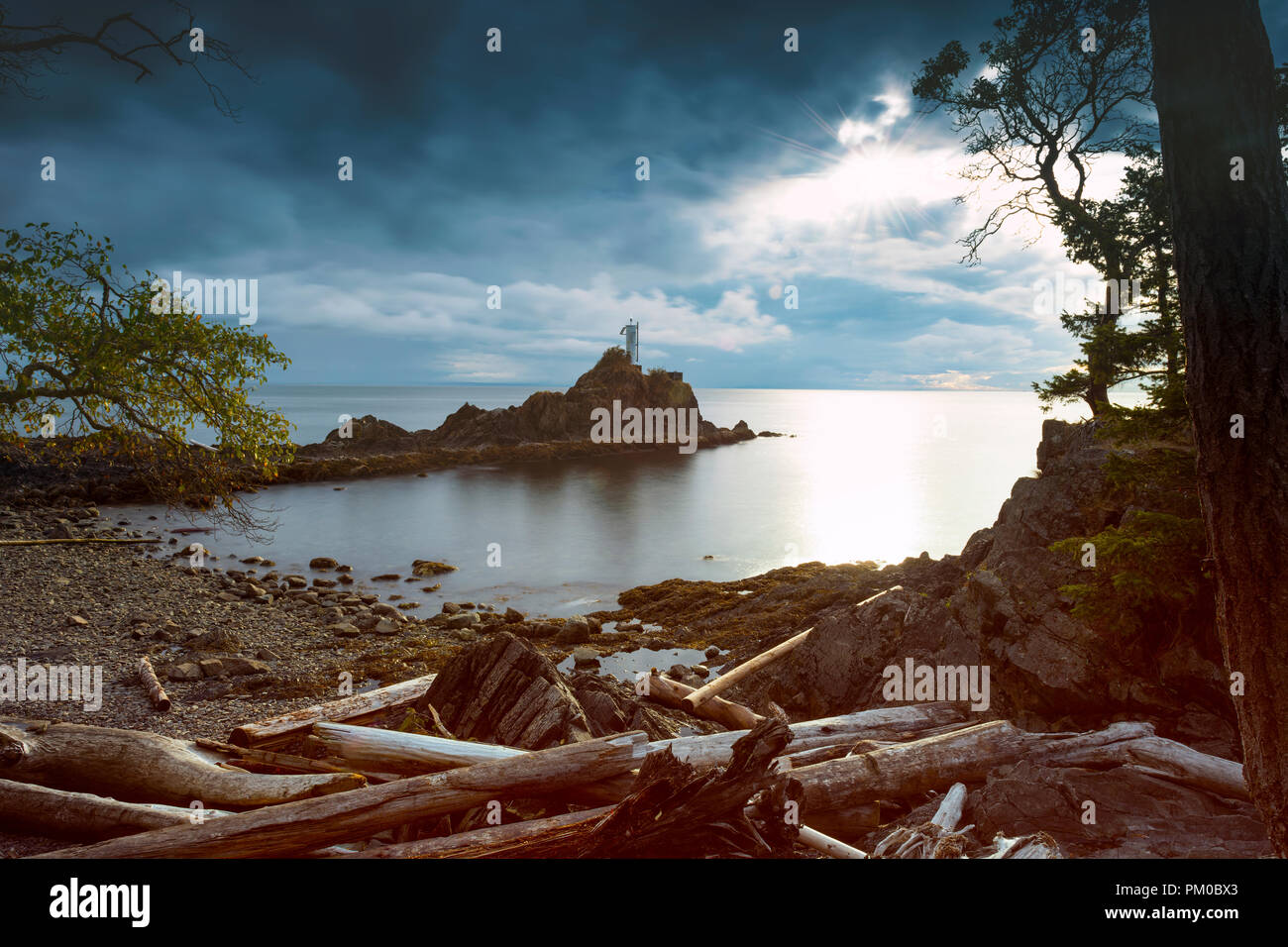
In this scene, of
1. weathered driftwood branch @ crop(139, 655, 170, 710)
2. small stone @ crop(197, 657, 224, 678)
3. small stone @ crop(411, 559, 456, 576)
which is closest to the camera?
weathered driftwood branch @ crop(139, 655, 170, 710)

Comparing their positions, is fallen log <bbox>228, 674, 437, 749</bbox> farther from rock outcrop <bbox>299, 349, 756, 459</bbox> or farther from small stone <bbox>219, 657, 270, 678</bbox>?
rock outcrop <bbox>299, 349, 756, 459</bbox>

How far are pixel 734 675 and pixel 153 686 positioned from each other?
1115 cm

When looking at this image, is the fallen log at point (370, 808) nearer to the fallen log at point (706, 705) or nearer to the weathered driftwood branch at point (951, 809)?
the weathered driftwood branch at point (951, 809)

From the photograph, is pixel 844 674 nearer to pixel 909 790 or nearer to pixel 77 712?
pixel 909 790

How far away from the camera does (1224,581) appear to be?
4.33 meters

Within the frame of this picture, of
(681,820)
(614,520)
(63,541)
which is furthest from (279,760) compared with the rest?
(614,520)

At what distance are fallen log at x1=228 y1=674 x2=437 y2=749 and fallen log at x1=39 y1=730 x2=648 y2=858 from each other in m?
2.37

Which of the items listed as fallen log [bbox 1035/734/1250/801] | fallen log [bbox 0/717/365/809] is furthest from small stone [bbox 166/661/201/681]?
fallen log [bbox 1035/734/1250/801]

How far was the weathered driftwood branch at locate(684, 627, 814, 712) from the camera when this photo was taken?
1261cm

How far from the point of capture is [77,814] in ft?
21.3

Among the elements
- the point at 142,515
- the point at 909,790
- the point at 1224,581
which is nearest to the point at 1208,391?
the point at 1224,581

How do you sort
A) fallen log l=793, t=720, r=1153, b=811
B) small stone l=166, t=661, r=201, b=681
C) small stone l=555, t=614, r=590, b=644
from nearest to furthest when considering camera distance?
fallen log l=793, t=720, r=1153, b=811
small stone l=166, t=661, r=201, b=681
small stone l=555, t=614, r=590, b=644

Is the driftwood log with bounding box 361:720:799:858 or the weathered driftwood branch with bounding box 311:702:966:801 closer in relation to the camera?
the driftwood log with bounding box 361:720:799:858
